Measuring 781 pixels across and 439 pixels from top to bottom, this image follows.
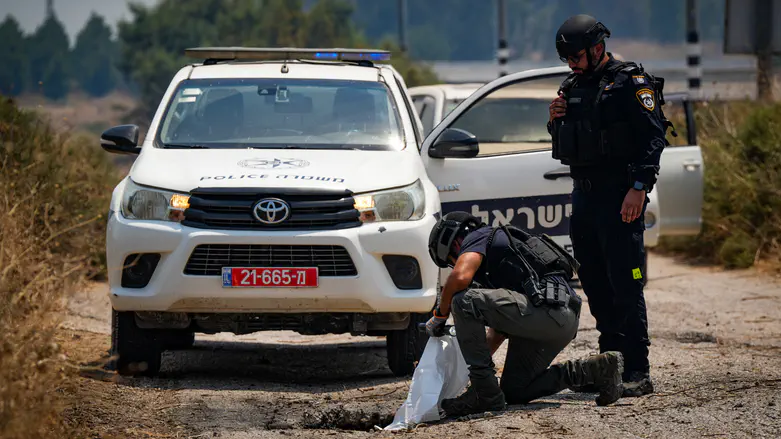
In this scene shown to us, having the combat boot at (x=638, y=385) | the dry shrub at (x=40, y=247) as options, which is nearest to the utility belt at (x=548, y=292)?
the combat boot at (x=638, y=385)

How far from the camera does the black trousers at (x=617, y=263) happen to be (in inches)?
245

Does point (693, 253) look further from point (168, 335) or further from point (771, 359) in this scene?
point (168, 335)

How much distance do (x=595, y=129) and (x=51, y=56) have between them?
6579cm

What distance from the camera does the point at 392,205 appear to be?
6.75m

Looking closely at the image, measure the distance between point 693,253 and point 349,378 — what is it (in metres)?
6.97

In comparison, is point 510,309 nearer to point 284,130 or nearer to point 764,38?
point 284,130

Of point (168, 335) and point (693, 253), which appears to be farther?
point (693, 253)

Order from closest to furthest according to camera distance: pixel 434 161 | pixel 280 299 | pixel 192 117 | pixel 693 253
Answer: pixel 280 299, pixel 192 117, pixel 434 161, pixel 693 253

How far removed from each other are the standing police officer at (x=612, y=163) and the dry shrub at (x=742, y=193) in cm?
554

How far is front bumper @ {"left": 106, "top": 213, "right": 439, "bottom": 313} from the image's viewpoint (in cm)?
651

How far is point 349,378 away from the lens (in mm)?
7320

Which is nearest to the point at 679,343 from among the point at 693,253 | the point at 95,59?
the point at 693,253

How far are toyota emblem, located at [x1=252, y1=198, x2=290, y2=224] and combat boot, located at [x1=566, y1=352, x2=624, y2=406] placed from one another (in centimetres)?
173

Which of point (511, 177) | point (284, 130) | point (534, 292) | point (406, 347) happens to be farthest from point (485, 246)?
point (511, 177)
